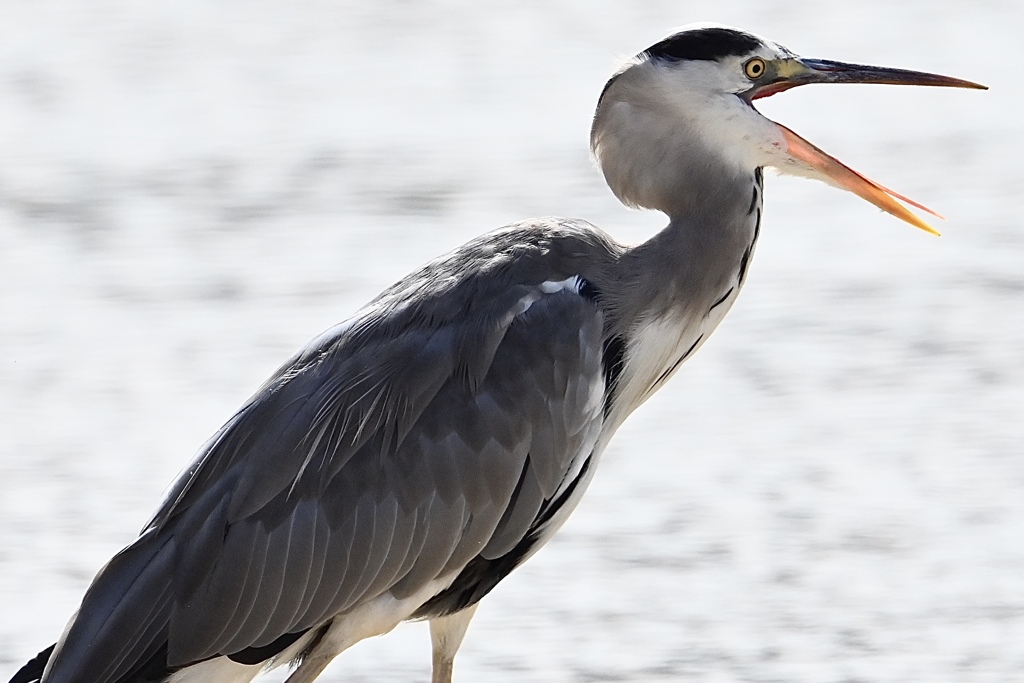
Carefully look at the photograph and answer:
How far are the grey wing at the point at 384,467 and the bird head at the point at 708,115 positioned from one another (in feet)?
1.37

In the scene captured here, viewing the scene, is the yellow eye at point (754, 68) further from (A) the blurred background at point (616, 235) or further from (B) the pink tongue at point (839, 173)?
(A) the blurred background at point (616, 235)

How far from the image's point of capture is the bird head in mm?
4105

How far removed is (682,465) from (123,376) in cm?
183

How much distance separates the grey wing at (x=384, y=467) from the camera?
12.5 ft

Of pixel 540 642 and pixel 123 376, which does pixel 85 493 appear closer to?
pixel 123 376

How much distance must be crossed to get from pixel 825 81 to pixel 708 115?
0.28 meters

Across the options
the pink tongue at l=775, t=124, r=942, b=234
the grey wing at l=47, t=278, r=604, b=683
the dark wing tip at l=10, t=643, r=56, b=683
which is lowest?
the dark wing tip at l=10, t=643, r=56, b=683

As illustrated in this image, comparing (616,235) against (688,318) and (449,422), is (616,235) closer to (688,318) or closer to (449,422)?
(688,318)

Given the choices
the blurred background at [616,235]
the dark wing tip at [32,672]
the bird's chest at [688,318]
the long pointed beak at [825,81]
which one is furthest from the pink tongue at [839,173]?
the dark wing tip at [32,672]

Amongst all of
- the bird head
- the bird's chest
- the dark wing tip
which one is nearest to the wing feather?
the bird's chest

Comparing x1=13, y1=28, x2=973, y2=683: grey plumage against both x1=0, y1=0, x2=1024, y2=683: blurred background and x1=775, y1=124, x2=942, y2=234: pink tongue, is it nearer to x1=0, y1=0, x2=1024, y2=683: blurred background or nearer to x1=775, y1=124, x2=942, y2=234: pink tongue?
x1=775, y1=124, x2=942, y2=234: pink tongue

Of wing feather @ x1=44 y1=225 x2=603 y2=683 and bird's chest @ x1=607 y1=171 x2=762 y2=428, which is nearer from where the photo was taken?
wing feather @ x1=44 y1=225 x2=603 y2=683

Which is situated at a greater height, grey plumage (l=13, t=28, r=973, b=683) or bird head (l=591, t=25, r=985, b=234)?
bird head (l=591, t=25, r=985, b=234)

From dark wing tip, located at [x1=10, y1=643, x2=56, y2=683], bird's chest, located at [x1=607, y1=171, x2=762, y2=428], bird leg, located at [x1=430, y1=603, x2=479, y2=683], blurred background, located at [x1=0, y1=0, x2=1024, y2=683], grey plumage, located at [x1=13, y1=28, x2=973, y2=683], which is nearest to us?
grey plumage, located at [x1=13, y1=28, x2=973, y2=683]
